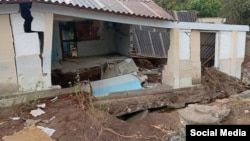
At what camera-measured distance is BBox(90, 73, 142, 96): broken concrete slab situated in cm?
1136

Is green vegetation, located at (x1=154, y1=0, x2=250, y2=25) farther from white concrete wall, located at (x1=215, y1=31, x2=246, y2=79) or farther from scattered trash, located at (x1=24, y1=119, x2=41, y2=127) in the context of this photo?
scattered trash, located at (x1=24, y1=119, x2=41, y2=127)

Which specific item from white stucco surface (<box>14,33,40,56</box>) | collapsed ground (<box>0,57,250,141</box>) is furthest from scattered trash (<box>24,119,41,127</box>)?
white stucco surface (<box>14,33,40,56</box>)

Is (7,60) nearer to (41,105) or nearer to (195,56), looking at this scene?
(41,105)

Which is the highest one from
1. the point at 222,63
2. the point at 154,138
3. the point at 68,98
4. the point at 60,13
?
the point at 60,13

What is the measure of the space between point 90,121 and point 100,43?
8.15 metres

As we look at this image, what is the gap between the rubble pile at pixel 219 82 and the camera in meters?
12.4

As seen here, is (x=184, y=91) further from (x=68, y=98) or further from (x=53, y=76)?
(x=53, y=76)

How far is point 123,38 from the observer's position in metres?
15.8

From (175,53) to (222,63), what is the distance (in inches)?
97.6

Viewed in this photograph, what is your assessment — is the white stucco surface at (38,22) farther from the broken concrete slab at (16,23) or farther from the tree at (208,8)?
the tree at (208,8)

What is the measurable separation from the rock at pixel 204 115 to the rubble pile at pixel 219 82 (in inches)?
151

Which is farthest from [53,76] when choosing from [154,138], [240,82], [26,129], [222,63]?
[240,82]

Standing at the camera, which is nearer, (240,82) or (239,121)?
(239,121)

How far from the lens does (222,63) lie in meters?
12.8
